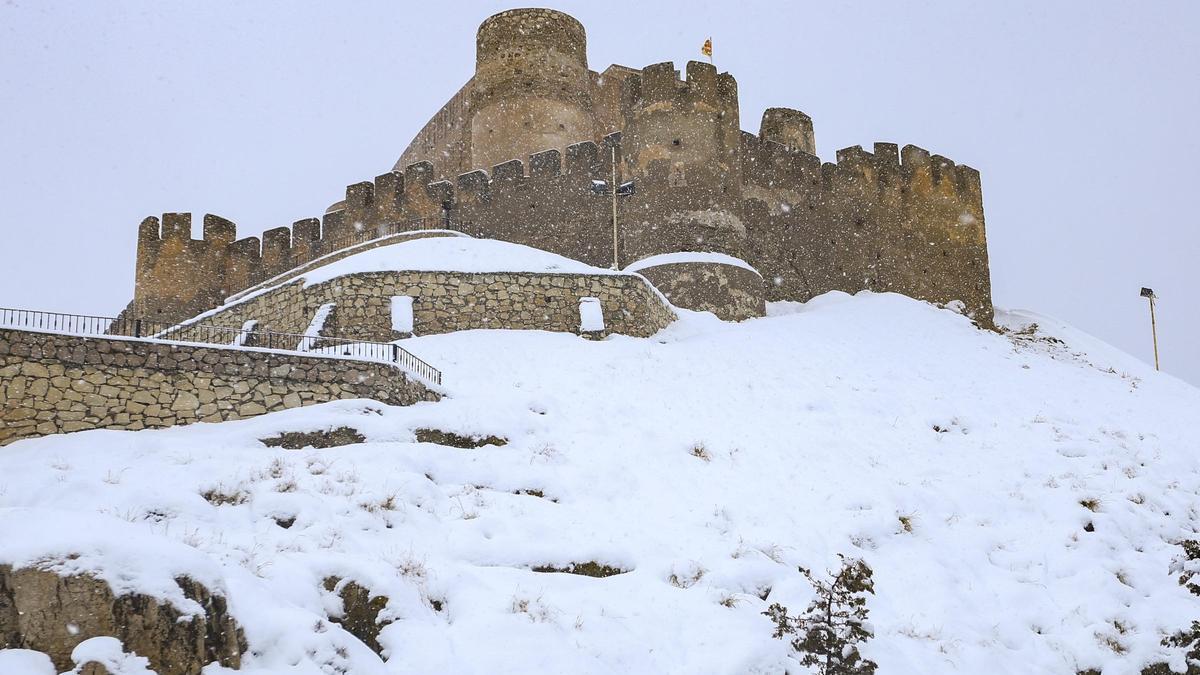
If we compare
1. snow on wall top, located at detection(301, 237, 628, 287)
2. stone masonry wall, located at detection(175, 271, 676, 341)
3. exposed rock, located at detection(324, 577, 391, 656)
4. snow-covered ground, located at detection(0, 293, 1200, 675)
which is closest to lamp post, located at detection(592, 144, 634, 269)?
snow on wall top, located at detection(301, 237, 628, 287)

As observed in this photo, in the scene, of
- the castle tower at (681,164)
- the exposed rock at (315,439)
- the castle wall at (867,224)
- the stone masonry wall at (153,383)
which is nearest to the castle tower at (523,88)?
the castle tower at (681,164)

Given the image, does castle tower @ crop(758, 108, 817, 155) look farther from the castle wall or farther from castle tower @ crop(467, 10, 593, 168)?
castle tower @ crop(467, 10, 593, 168)

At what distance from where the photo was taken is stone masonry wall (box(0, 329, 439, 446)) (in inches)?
596

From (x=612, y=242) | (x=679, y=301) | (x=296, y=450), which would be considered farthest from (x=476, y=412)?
(x=612, y=242)

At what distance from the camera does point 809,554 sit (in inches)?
469

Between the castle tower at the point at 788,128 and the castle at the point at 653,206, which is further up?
the castle tower at the point at 788,128

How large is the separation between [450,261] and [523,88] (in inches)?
580

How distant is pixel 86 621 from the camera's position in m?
6.50

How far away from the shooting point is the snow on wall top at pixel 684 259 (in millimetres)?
28330

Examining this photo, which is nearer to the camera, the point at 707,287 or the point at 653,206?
the point at 707,287

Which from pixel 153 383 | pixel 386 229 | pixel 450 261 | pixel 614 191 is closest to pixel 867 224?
pixel 614 191

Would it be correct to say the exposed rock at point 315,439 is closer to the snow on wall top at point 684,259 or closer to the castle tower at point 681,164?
the snow on wall top at point 684,259

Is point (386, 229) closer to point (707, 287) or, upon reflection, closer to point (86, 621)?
point (707, 287)

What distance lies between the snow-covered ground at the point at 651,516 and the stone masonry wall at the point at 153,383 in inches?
20.5
